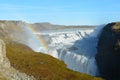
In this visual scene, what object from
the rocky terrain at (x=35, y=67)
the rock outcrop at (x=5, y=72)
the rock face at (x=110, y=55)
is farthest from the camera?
the rock face at (x=110, y=55)

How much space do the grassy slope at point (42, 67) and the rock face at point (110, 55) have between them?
36.5m

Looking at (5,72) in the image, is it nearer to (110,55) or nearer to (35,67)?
(35,67)

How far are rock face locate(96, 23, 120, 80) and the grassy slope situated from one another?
3654 centimetres

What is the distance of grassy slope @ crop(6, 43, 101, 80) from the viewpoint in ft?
307

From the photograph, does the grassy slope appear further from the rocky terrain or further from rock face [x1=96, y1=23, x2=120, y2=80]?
rock face [x1=96, y1=23, x2=120, y2=80]

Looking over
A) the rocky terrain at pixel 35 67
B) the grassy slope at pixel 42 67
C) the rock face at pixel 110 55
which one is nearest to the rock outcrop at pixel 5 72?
the rocky terrain at pixel 35 67

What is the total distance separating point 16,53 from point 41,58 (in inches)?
319

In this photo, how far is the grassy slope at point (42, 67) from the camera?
9372cm

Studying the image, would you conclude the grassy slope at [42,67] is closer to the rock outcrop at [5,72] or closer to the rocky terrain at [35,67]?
the rocky terrain at [35,67]

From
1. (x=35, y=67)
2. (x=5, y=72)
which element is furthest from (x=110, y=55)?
(x=5, y=72)

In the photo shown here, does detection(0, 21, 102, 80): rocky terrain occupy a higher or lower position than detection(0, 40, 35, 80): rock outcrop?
lower

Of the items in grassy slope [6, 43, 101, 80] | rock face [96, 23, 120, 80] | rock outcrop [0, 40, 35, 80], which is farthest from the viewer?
rock face [96, 23, 120, 80]

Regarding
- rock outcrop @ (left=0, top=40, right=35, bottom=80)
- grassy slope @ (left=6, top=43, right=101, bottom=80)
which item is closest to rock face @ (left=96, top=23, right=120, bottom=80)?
grassy slope @ (left=6, top=43, right=101, bottom=80)

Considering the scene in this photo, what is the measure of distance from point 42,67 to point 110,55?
54685mm
